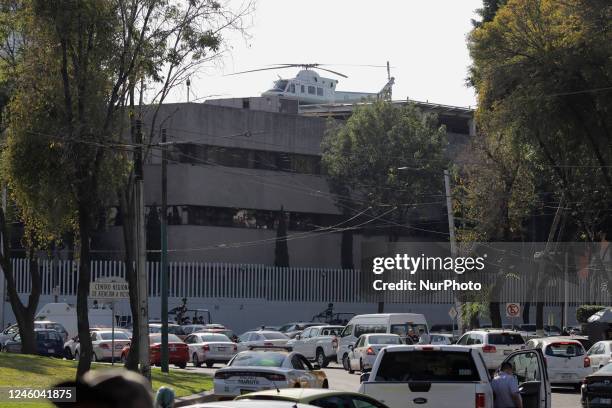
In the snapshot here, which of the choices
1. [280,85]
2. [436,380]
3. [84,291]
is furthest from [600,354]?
[280,85]

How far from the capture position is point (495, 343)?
35562 mm

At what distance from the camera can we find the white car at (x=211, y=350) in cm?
4062

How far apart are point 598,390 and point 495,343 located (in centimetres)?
1274

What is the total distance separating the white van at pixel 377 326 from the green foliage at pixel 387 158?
22.4 m

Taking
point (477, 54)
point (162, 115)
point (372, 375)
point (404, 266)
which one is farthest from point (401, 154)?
point (372, 375)

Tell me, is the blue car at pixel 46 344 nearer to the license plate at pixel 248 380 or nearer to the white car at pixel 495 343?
the white car at pixel 495 343

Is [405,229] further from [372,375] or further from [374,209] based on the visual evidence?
[372,375]

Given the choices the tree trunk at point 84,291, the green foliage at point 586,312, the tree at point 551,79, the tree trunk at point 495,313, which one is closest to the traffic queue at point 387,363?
the tree trunk at point 84,291

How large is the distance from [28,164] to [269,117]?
40810 mm

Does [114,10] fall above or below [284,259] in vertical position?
above

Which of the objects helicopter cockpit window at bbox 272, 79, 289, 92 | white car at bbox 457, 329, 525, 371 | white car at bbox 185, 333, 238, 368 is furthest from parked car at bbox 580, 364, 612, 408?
helicopter cockpit window at bbox 272, 79, 289, 92

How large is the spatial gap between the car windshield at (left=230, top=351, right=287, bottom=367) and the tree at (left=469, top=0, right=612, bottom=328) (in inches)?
684

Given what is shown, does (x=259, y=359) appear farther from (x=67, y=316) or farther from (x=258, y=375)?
(x=67, y=316)

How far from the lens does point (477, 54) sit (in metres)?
38.4
